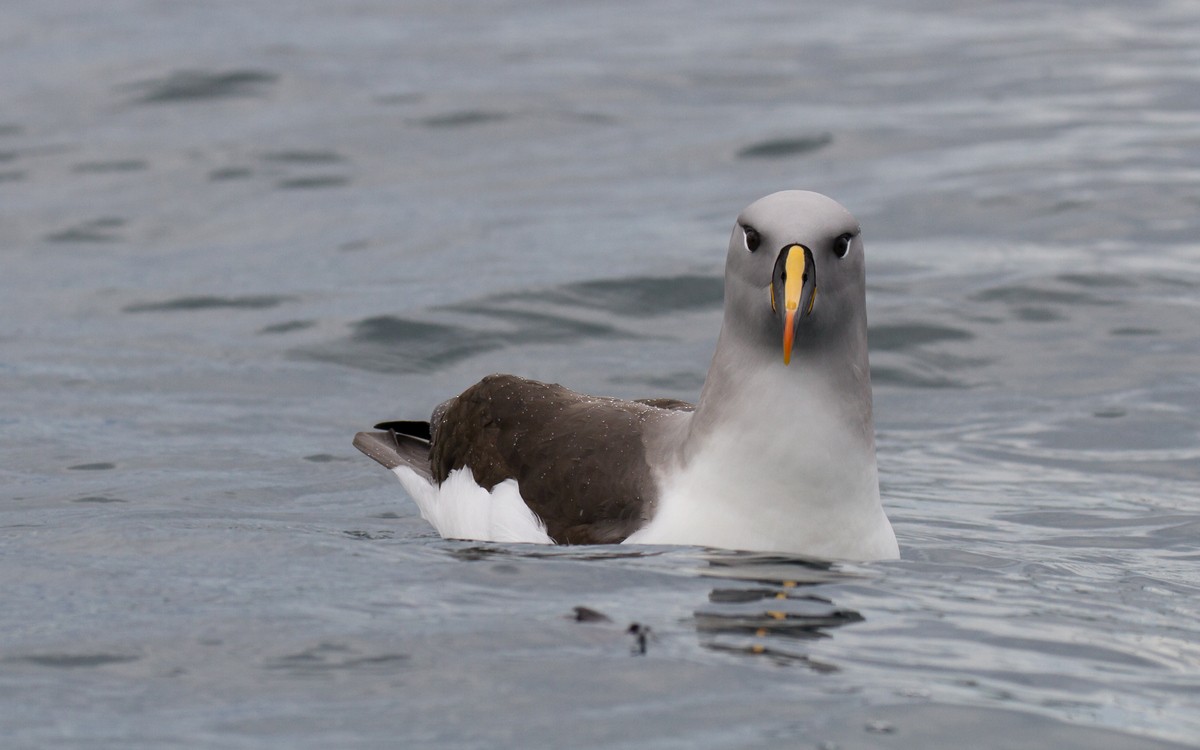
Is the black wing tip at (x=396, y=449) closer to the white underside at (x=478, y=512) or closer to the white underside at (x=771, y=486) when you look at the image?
the white underside at (x=478, y=512)

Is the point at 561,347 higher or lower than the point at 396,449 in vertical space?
higher

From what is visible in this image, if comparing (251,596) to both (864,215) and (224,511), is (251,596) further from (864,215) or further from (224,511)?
(864,215)

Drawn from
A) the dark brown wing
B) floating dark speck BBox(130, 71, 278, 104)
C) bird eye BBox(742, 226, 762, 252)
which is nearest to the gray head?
bird eye BBox(742, 226, 762, 252)

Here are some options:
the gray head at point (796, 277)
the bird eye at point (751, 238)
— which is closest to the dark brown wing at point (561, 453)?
the gray head at point (796, 277)

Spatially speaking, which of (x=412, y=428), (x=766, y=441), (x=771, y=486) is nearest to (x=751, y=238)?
(x=766, y=441)

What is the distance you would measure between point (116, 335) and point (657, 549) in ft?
26.9

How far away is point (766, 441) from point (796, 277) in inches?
28.0

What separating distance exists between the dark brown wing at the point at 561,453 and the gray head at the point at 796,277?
2.47 feet

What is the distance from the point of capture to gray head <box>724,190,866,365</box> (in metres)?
7.17

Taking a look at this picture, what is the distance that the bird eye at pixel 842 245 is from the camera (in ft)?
24.0

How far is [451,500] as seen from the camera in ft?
28.6

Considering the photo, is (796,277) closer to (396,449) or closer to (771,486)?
(771,486)

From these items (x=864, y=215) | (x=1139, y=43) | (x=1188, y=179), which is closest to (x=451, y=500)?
(x=864, y=215)

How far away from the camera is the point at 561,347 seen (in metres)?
14.0
